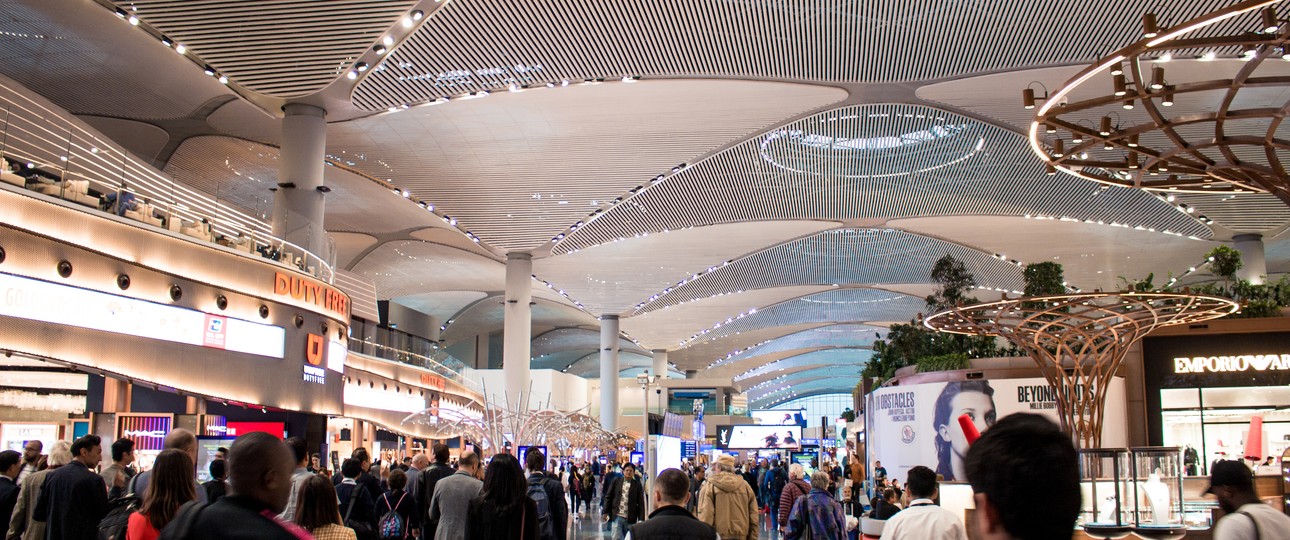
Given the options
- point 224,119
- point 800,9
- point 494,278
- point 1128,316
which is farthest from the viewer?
point 494,278

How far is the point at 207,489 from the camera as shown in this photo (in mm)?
6172

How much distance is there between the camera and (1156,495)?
7914 mm

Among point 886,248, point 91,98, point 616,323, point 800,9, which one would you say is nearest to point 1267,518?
point 800,9

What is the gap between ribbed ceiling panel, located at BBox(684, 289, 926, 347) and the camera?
45.1 meters

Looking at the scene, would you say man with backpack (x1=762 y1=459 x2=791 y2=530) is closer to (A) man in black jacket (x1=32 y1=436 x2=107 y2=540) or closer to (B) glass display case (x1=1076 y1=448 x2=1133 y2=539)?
(B) glass display case (x1=1076 y1=448 x2=1133 y2=539)

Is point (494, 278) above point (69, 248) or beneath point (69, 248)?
above

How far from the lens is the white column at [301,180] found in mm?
17141

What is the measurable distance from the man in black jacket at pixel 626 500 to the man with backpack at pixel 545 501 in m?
4.46

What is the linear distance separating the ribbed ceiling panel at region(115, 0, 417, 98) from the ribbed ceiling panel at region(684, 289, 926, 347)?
1205 inches

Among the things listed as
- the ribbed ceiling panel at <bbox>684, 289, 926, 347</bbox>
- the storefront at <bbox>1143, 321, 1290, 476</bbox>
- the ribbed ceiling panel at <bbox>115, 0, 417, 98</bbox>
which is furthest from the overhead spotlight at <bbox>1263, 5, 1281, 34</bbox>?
the ribbed ceiling panel at <bbox>684, 289, 926, 347</bbox>

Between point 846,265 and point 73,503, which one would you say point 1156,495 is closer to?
point 73,503

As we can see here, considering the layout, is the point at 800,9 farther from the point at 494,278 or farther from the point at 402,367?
the point at 494,278

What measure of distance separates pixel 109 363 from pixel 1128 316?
41.7ft

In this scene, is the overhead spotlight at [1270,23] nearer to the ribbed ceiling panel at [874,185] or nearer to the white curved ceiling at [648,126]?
the white curved ceiling at [648,126]
